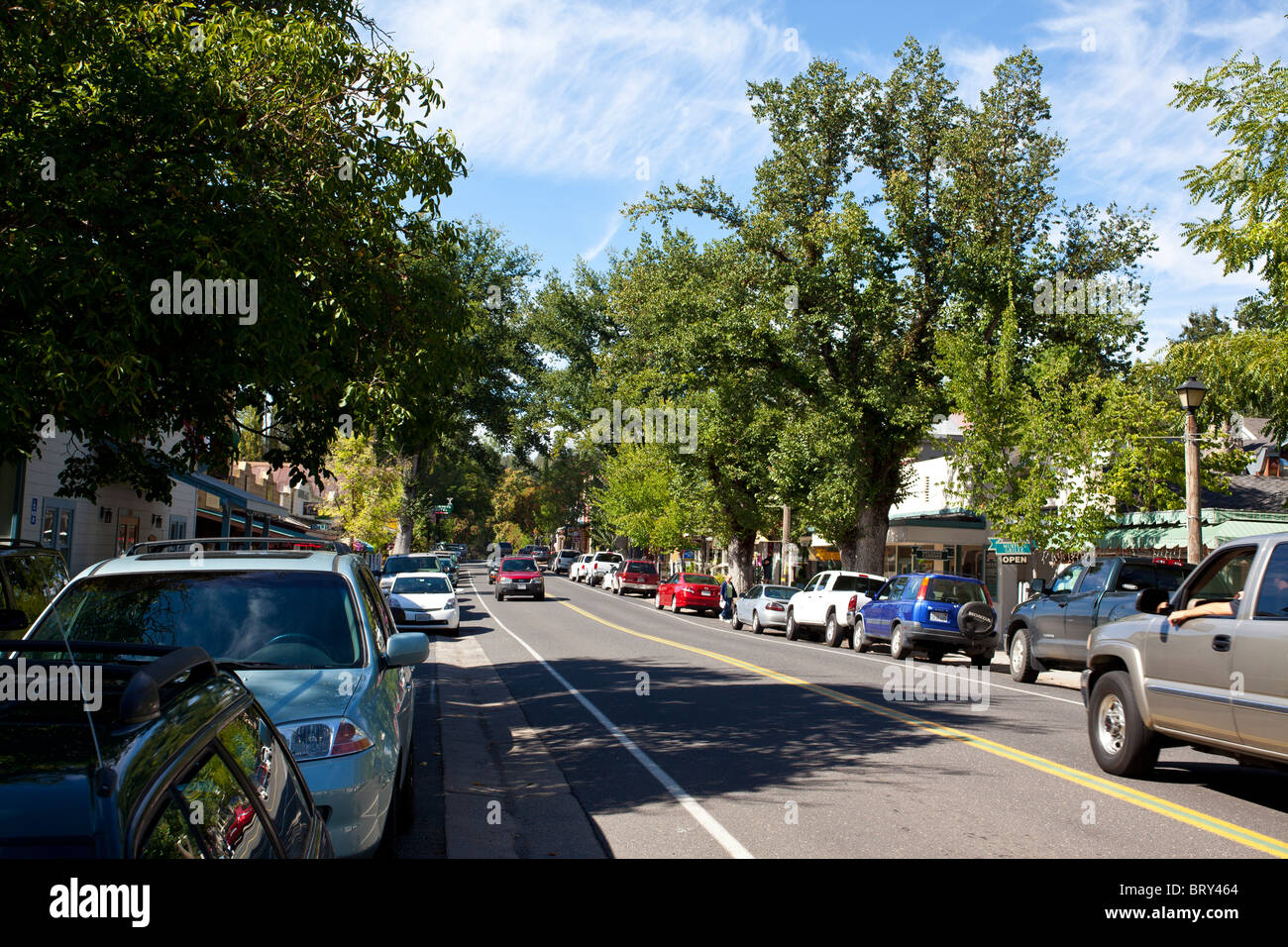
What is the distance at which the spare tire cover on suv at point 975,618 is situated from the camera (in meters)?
20.0

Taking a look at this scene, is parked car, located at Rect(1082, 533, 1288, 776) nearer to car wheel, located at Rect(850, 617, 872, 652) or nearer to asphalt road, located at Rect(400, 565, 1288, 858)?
asphalt road, located at Rect(400, 565, 1288, 858)

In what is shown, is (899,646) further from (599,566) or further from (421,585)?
(599,566)

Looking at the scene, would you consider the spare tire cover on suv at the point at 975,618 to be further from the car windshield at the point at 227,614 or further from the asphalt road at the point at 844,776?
the car windshield at the point at 227,614

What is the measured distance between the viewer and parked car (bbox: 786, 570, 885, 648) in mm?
25672

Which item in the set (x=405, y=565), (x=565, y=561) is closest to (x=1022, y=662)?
(x=405, y=565)

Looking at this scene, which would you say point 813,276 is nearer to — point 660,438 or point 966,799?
point 660,438

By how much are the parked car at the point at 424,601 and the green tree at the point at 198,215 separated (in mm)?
13414

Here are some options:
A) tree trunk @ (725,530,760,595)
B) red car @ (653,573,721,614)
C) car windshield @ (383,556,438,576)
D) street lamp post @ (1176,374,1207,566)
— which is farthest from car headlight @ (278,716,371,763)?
tree trunk @ (725,530,760,595)

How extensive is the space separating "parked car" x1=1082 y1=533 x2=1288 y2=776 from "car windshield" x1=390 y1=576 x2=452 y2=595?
62.1 ft

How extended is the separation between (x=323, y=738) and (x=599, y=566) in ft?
197

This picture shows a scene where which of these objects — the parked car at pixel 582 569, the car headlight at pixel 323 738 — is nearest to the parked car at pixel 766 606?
the car headlight at pixel 323 738
